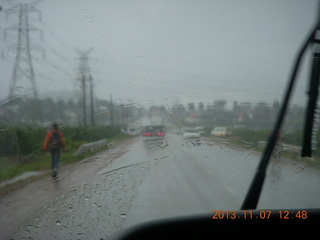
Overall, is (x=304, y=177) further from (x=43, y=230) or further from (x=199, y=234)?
(x=43, y=230)

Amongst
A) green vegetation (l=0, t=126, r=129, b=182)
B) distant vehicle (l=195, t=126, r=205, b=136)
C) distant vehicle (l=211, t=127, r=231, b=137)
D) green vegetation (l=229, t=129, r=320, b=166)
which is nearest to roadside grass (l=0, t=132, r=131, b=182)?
green vegetation (l=0, t=126, r=129, b=182)

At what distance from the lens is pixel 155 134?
17.1ft

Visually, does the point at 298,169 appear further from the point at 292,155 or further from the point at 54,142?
the point at 54,142

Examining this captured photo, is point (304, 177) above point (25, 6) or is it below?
below

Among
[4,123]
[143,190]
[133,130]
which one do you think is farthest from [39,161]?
[143,190]

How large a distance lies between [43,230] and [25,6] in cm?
284

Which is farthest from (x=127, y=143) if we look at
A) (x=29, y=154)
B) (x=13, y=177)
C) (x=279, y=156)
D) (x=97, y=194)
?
(x=279, y=156)

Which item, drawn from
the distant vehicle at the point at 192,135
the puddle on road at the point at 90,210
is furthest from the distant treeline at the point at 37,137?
the distant vehicle at the point at 192,135

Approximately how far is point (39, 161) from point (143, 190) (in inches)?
65.2

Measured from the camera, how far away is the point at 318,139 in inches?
155

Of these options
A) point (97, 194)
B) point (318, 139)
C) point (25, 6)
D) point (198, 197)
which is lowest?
point (198, 197)

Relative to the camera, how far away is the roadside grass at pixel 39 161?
4.78 metres

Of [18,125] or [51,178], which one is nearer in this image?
[18,125]
